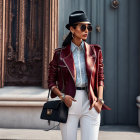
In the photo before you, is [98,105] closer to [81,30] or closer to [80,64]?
[80,64]

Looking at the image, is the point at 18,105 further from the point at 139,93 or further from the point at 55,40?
the point at 139,93

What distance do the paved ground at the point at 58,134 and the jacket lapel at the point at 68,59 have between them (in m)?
2.20

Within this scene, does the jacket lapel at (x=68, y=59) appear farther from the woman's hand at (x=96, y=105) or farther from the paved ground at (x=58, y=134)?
the paved ground at (x=58, y=134)

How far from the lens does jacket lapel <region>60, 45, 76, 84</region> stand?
89.6 inches

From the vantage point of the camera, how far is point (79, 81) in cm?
229

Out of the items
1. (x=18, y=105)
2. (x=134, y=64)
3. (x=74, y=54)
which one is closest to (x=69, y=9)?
(x=134, y=64)

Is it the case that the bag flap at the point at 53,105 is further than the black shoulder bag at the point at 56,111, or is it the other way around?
the bag flap at the point at 53,105

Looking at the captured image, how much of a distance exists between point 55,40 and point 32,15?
0.79 metres

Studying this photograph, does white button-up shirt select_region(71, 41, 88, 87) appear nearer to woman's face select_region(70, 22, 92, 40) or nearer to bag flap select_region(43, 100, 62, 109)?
woman's face select_region(70, 22, 92, 40)

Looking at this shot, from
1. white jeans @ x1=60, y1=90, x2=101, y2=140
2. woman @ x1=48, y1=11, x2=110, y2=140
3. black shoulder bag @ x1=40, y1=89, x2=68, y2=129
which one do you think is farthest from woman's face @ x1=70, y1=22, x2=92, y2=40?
black shoulder bag @ x1=40, y1=89, x2=68, y2=129

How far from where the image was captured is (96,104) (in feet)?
7.40

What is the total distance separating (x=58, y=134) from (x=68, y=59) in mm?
2497

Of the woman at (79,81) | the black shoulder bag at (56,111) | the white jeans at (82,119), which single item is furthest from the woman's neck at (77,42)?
the black shoulder bag at (56,111)

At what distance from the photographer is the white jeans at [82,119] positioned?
2244 millimetres
